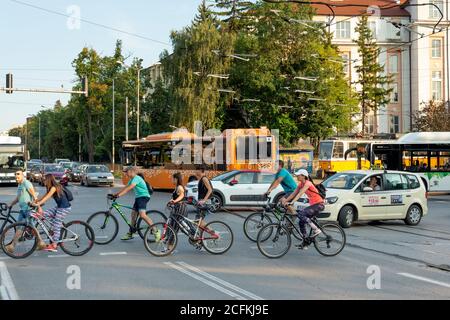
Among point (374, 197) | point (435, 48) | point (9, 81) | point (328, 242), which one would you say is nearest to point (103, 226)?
point (328, 242)

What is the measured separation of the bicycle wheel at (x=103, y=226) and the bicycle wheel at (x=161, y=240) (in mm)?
1546

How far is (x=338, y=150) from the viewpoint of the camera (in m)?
48.8

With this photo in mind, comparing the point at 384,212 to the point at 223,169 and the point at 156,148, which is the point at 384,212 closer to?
the point at 223,169

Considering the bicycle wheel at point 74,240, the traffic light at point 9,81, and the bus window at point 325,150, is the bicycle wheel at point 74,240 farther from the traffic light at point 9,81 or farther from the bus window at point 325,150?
the bus window at point 325,150

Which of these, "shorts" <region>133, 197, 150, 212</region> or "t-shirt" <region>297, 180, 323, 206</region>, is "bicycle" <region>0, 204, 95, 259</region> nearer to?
"shorts" <region>133, 197, 150, 212</region>

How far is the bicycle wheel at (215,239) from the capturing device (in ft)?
38.3

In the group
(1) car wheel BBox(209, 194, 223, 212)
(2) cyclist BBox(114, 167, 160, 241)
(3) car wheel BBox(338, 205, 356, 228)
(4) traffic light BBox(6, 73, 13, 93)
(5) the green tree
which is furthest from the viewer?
(5) the green tree

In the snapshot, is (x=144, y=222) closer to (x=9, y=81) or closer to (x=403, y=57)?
(x=9, y=81)

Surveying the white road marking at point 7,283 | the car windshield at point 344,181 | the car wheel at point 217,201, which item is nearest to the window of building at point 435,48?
the car wheel at point 217,201

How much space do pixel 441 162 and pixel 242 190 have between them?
12.5 meters

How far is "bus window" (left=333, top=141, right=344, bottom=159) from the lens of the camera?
160ft

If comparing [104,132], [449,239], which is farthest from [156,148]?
[104,132]

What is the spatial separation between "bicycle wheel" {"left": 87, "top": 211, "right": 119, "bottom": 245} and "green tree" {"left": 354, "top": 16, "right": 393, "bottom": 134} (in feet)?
191

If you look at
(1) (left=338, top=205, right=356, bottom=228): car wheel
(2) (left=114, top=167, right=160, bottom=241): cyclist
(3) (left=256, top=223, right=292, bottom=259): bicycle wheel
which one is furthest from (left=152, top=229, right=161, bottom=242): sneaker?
(1) (left=338, top=205, right=356, bottom=228): car wheel
